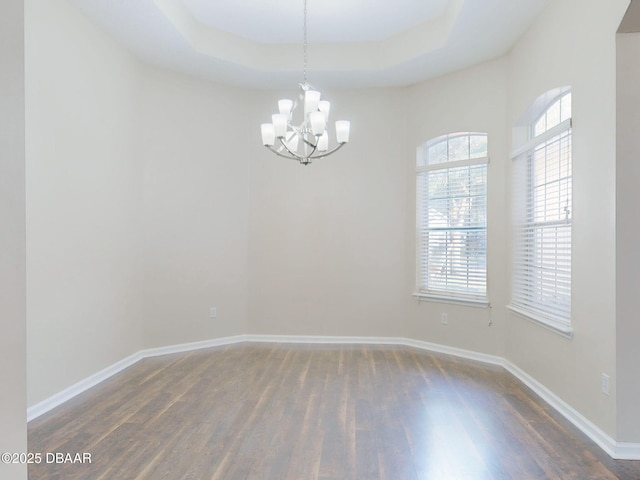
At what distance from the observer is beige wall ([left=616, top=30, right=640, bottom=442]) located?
8.86ft

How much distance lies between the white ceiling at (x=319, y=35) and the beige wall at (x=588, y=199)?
23.5 inches

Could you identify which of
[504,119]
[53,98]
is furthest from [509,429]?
[53,98]

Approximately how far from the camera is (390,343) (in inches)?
218

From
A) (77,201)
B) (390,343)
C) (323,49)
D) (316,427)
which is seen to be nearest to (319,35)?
(323,49)

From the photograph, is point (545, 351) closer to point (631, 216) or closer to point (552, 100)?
point (631, 216)

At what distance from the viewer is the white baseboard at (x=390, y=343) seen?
9.10 ft

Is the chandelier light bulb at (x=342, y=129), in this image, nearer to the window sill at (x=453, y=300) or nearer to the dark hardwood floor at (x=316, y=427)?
the dark hardwood floor at (x=316, y=427)

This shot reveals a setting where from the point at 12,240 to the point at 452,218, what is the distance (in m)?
4.50

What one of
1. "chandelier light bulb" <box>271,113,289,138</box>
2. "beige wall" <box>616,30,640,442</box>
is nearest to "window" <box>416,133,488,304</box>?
"beige wall" <box>616,30,640,442</box>

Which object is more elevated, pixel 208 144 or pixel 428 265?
pixel 208 144

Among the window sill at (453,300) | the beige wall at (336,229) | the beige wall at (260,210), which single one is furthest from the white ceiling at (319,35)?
the window sill at (453,300)

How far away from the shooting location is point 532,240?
414cm

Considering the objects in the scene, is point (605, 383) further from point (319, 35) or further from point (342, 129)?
point (319, 35)

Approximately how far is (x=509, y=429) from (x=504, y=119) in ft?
10.2
